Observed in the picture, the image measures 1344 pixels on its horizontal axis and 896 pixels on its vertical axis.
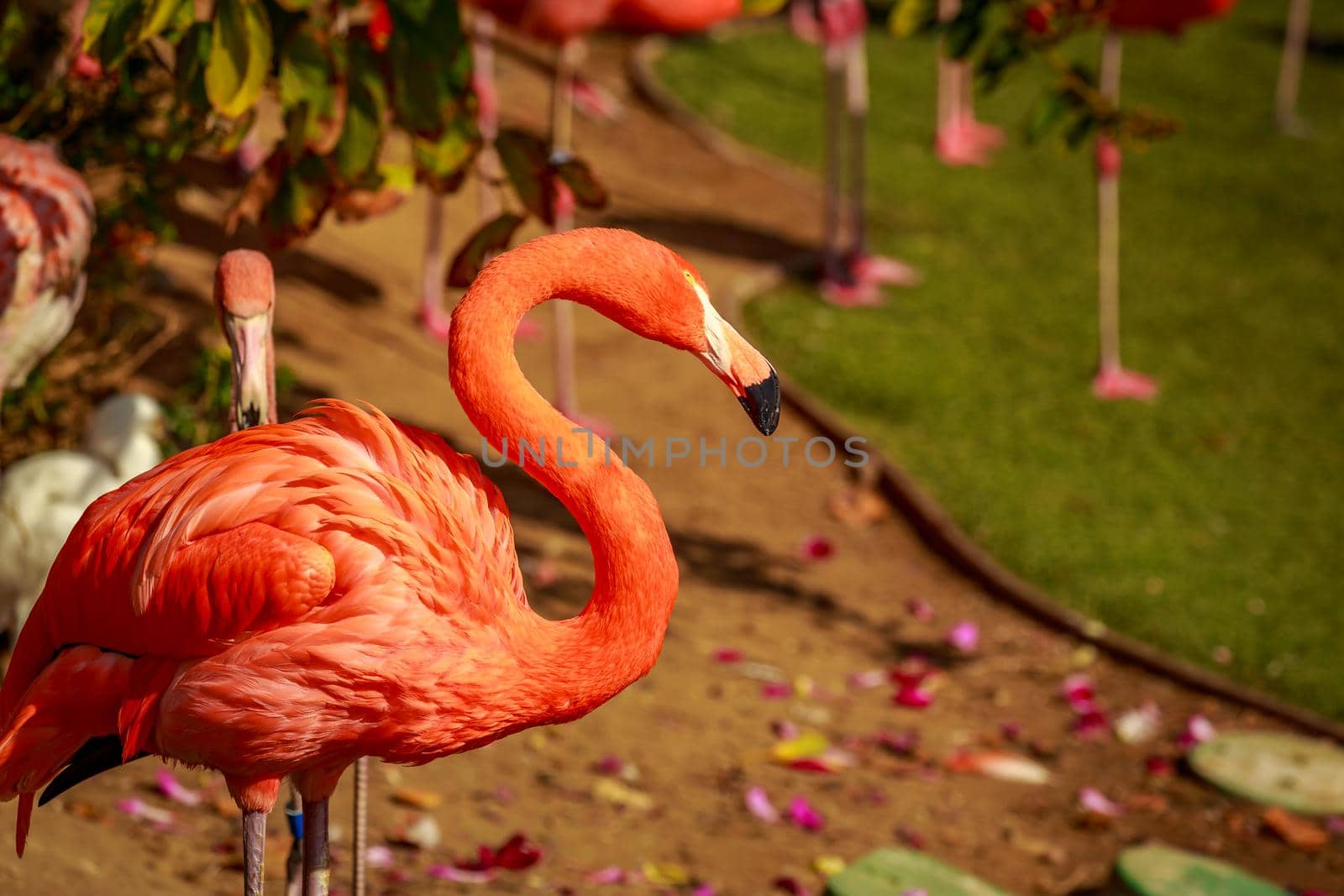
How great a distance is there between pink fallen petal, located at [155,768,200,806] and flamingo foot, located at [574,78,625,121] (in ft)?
21.4

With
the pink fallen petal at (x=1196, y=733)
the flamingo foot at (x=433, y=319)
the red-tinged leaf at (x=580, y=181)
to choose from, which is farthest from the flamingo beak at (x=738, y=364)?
the flamingo foot at (x=433, y=319)

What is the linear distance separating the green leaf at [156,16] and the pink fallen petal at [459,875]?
2025 millimetres

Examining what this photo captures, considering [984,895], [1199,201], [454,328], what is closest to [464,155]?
[454,328]

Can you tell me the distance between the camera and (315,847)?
273cm

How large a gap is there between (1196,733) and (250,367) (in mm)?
3150

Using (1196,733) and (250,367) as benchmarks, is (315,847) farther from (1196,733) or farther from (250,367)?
(1196,733)

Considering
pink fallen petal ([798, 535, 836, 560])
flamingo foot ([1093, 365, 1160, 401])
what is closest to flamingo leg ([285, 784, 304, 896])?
pink fallen petal ([798, 535, 836, 560])

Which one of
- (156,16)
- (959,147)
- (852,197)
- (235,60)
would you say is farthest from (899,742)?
(959,147)

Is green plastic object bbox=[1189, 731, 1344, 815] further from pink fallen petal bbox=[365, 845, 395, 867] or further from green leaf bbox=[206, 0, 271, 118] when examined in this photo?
green leaf bbox=[206, 0, 271, 118]

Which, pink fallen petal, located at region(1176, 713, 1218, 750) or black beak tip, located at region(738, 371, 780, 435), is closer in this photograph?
black beak tip, located at region(738, 371, 780, 435)

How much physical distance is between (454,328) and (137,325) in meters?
2.59

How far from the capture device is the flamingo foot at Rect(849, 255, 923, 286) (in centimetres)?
780

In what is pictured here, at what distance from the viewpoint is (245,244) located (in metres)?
6.09

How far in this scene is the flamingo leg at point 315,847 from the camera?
8.95ft
